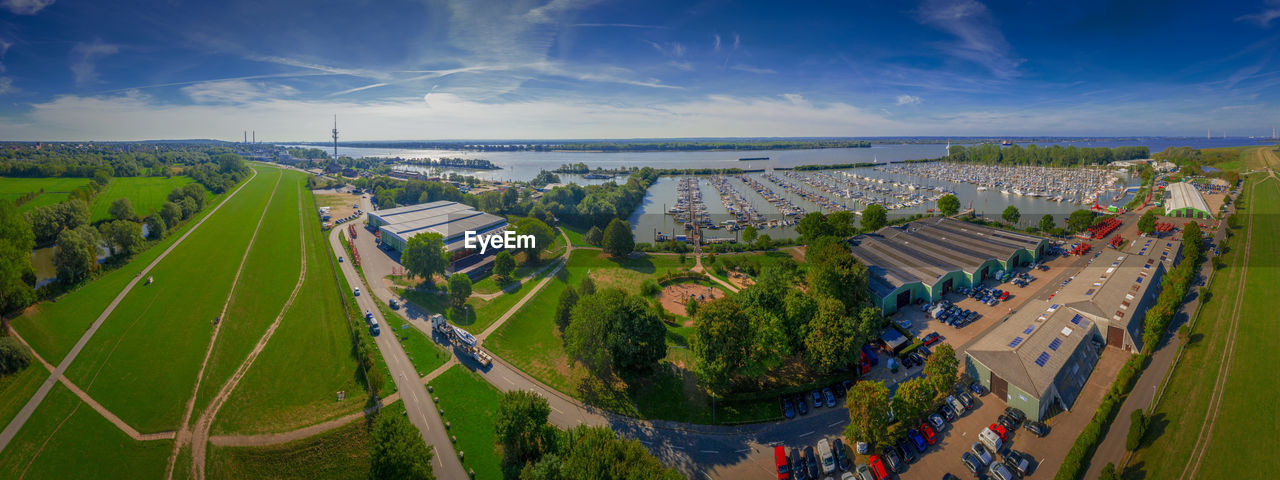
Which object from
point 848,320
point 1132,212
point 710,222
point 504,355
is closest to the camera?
point 848,320

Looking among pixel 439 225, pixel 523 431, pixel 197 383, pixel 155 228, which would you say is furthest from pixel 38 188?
pixel 523 431

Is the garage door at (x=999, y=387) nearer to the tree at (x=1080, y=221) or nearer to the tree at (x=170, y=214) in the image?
the tree at (x=1080, y=221)

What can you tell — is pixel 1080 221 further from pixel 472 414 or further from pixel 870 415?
pixel 472 414

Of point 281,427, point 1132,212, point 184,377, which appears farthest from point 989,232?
point 184,377

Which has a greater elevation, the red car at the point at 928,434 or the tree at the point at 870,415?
the tree at the point at 870,415

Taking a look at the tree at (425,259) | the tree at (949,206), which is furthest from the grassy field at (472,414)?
the tree at (949,206)

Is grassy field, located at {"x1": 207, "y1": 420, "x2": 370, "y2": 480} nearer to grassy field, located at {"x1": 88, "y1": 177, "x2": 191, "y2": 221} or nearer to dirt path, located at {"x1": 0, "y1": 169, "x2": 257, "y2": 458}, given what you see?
dirt path, located at {"x1": 0, "y1": 169, "x2": 257, "y2": 458}

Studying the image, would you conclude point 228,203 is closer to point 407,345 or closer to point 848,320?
A: point 407,345
